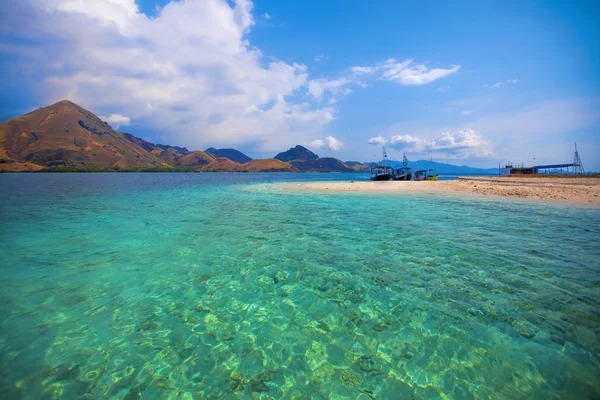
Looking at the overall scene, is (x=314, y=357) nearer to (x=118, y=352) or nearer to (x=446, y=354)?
(x=446, y=354)

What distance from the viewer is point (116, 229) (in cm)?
1698

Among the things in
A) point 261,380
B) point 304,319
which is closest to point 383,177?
point 304,319

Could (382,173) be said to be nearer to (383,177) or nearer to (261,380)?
(383,177)

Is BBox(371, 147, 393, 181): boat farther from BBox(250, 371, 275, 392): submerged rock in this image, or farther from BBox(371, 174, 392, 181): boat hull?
BBox(250, 371, 275, 392): submerged rock

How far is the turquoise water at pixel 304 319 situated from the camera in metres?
4.56

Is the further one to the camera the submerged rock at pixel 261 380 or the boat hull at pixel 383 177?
the boat hull at pixel 383 177

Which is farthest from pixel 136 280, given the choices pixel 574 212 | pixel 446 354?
pixel 574 212

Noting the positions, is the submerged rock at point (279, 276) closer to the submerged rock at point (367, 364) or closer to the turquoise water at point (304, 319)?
the turquoise water at point (304, 319)

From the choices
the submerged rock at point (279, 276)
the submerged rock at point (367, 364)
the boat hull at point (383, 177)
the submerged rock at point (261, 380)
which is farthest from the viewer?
the boat hull at point (383, 177)

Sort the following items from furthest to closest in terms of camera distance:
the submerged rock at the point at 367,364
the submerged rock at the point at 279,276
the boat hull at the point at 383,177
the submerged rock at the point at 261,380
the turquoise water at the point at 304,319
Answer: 1. the boat hull at the point at 383,177
2. the submerged rock at the point at 279,276
3. the submerged rock at the point at 367,364
4. the turquoise water at the point at 304,319
5. the submerged rock at the point at 261,380

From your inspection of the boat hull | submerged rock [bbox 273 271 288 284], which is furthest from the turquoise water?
the boat hull

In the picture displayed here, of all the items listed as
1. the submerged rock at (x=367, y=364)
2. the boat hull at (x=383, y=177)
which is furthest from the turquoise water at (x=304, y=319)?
the boat hull at (x=383, y=177)

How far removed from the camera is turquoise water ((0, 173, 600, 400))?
4.56 m

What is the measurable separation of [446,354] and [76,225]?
2357cm
